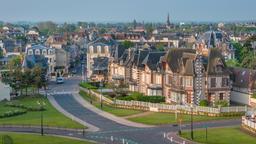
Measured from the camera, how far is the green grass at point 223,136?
177 feet

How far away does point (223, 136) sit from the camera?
56.4 m

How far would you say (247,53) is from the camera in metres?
129

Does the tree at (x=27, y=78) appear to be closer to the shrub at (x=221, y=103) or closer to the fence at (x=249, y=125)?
the shrub at (x=221, y=103)

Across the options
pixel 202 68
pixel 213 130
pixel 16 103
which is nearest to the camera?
pixel 213 130

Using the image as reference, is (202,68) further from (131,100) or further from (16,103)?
(16,103)

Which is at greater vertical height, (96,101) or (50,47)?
(50,47)

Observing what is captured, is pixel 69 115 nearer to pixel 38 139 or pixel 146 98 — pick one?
pixel 146 98

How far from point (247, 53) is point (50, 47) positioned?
150 feet

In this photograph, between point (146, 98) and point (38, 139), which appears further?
point (146, 98)

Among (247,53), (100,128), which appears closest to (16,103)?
(100,128)

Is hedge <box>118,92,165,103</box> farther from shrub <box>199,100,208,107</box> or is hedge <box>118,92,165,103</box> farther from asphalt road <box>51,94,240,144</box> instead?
asphalt road <box>51,94,240,144</box>

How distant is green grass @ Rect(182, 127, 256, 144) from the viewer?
5400cm

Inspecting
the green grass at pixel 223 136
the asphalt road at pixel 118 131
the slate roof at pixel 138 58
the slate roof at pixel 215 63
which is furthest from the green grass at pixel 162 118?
the slate roof at pixel 138 58

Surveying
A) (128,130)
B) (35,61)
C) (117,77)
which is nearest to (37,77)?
(117,77)
